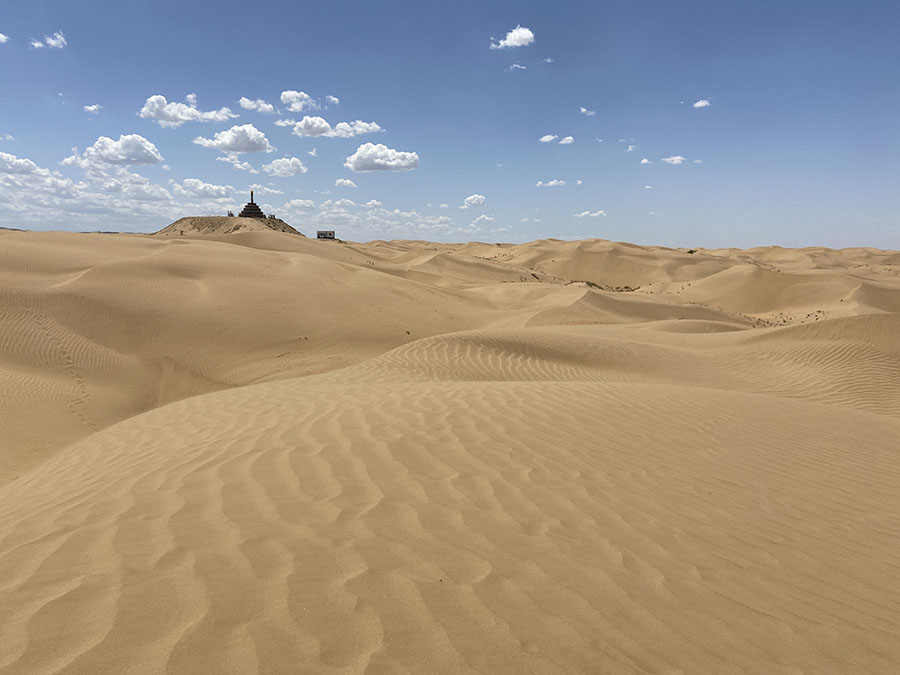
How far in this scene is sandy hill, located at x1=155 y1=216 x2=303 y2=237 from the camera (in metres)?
48.3

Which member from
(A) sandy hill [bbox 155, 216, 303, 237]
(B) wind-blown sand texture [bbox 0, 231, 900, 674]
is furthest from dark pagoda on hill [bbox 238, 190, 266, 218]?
(B) wind-blown sand texture [bbox 0, 231, 900, 674]

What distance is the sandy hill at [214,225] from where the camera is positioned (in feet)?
158

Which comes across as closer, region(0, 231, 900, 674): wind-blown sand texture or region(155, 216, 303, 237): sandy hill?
region(0, 231, 900, 674): wind-blown sand texture

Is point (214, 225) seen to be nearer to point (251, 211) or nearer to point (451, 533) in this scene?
point (251, 211)

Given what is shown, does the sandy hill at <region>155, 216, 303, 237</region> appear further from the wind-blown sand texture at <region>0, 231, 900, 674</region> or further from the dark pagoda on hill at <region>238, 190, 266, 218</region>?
the wind-blown sand texture at <region>0, 231, 900, 674</region>

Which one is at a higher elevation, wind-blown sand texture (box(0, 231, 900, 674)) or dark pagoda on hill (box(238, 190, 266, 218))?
dark pagoda on hill (box(238, 190, 266, 218))

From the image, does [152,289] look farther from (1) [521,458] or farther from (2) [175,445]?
(1) [521,458]

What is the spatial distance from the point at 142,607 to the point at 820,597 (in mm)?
3156

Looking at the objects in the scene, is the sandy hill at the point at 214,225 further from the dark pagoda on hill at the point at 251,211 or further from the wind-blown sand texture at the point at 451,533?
the wind-blown sand texture at the point at 451,533

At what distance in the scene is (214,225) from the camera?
49.9m

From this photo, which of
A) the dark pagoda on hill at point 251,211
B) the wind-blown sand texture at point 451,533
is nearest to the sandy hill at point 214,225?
the dark pagoda on hill at point 251,211

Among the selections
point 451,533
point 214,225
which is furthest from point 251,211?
point 451,533

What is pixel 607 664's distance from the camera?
2119mm

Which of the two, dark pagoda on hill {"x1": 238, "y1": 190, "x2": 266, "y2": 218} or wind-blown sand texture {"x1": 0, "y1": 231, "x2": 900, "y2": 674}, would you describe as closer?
wind-blown sand texture {"x1": 0, "y1": 231, "x2": 900, "y2": 674}
